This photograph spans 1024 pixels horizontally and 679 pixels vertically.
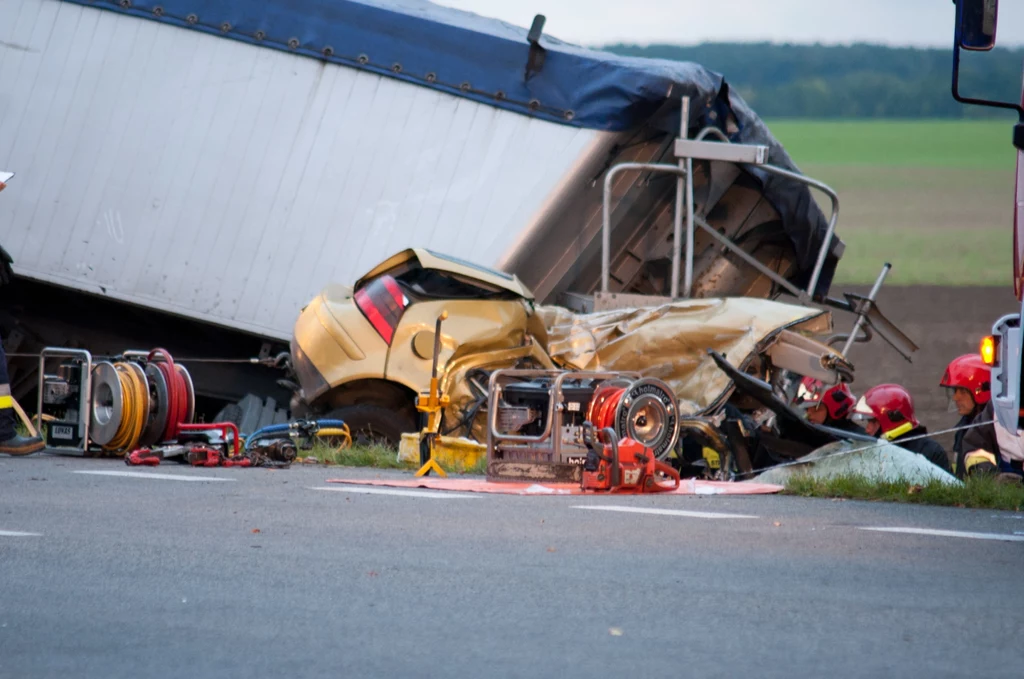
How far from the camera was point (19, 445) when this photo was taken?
1144cm

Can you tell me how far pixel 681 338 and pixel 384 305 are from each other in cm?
215

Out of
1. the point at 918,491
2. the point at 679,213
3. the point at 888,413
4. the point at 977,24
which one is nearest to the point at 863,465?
the point at 918,491

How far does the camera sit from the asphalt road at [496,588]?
4555 millimetres

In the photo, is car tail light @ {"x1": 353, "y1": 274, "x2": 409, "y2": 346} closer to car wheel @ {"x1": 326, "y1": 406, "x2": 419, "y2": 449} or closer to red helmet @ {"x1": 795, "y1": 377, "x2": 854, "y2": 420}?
car wheel @ {"x1": 326, "y1": 406, "x2": 419, "y2": 449}

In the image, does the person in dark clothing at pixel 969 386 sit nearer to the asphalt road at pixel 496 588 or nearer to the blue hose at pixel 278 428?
the asphalt road at pixel 496 588

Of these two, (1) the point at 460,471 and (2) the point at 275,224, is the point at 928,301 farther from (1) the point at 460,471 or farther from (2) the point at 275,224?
(1) the point at 460,471

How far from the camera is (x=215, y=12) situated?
47.8 ft

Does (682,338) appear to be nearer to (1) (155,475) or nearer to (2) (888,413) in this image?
(2) (888,413)

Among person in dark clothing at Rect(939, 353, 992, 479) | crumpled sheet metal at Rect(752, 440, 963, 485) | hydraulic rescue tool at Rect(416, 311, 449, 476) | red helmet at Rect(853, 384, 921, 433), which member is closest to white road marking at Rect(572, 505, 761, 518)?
crumpled sheet metal at Rect(752, 440, 963, 485)

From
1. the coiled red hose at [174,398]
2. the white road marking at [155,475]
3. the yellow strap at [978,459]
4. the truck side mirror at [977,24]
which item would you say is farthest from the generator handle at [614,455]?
the coiled red hose at [174,398]

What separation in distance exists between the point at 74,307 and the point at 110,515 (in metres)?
8.24

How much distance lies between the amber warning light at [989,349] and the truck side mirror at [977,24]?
5.88 ft

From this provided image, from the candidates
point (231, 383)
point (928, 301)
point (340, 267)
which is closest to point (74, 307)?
point (231, 383)

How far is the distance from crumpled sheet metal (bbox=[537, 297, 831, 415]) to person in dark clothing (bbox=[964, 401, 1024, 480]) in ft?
4.67
